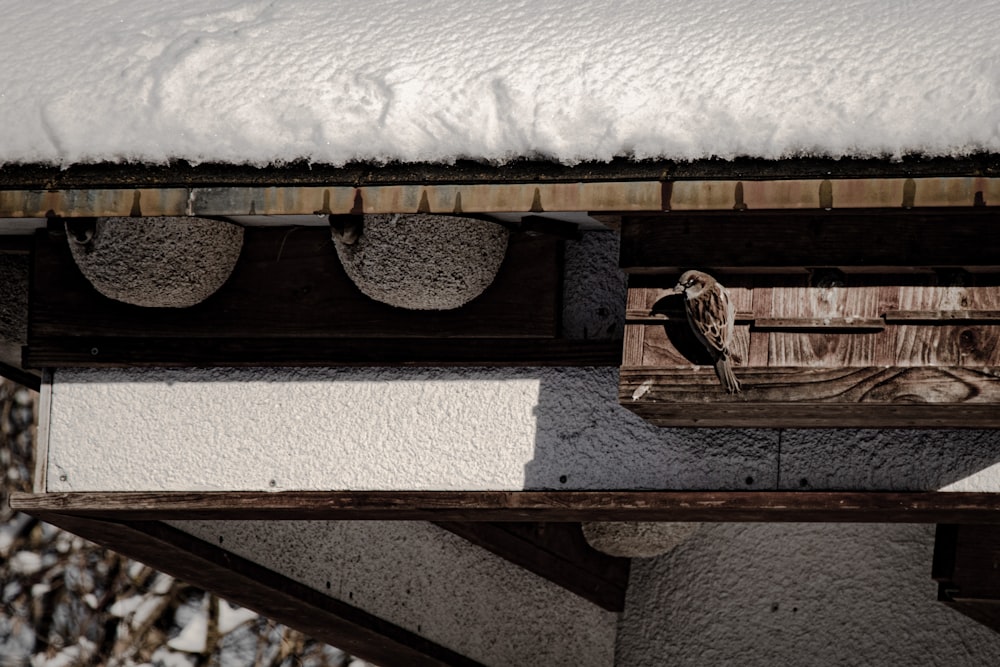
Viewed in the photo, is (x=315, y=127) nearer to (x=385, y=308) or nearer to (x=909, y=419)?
(x=385, y=308)

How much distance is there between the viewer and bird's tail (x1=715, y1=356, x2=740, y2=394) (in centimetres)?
486

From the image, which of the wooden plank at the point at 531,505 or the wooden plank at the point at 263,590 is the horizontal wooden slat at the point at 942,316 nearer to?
the wooden plank at the point at 531,505

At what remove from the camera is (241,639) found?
11.2 meters

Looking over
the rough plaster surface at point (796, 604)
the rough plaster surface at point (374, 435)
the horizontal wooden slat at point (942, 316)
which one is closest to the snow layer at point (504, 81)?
the horizontal wooden slat at point (942, 316)

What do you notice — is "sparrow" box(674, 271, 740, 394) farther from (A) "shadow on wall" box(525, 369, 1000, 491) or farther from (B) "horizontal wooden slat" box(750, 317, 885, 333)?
(A) "shadow on wall" box(525, 369, 1000, 491)

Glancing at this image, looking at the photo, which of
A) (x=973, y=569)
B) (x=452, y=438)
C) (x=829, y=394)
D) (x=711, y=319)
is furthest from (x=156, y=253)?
(x=973, y=569)

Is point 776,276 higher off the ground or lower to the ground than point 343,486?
higher

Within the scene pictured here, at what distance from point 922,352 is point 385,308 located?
1696 millimetres

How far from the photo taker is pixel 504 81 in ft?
16.8

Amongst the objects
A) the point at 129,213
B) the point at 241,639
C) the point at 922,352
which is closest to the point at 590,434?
the point at 922,352

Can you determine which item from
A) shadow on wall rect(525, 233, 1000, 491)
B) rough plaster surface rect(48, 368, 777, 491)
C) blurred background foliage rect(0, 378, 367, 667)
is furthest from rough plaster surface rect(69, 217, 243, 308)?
blurred background foliage rect(0, 378, 367, 667)

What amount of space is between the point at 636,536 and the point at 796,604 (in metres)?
0.78

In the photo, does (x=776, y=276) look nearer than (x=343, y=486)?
Yes

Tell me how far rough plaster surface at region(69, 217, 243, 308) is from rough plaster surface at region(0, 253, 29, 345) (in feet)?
1.83
